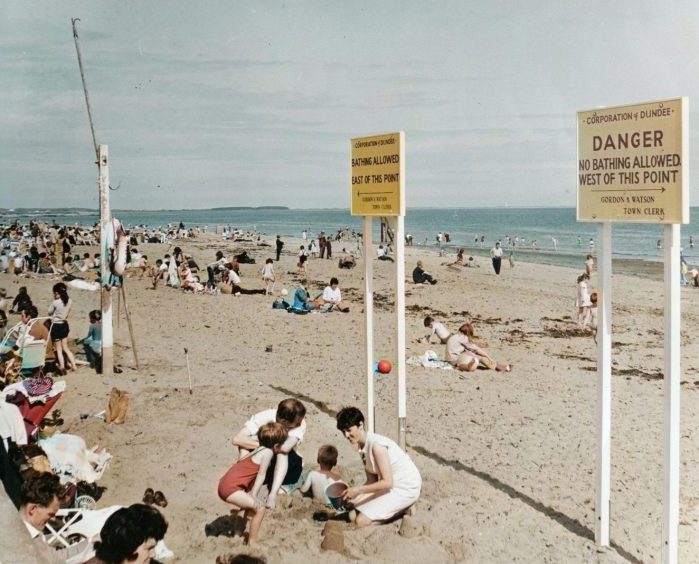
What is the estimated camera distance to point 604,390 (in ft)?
17.3

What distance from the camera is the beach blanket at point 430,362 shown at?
11.8 m

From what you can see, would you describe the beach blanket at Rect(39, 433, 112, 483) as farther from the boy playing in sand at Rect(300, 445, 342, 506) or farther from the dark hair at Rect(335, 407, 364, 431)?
the dark hair at Rect(335, 407, 364, 431)

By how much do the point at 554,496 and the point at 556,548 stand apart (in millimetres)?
1012

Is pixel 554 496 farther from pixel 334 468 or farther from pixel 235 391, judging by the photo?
pixel 235 391

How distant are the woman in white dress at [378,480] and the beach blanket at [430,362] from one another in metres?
5.96

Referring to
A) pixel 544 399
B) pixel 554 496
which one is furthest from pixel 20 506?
pixel 544 399

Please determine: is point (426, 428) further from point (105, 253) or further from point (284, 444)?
point (105, 253)

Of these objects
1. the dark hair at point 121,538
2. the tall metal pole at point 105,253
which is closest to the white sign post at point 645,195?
the dark hair at point 121,538

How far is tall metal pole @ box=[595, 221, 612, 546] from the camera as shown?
5.28 m

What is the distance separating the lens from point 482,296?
22891 mm

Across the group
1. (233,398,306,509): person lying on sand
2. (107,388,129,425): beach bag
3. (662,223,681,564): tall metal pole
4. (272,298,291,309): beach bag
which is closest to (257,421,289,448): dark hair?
(233,398,306,509): person lying on sand

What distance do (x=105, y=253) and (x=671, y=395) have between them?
7.74 m

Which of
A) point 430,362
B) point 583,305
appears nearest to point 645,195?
point 430,362

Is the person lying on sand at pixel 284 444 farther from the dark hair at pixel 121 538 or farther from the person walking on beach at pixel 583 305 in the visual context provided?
the person walking on beach at pixel 583 305
